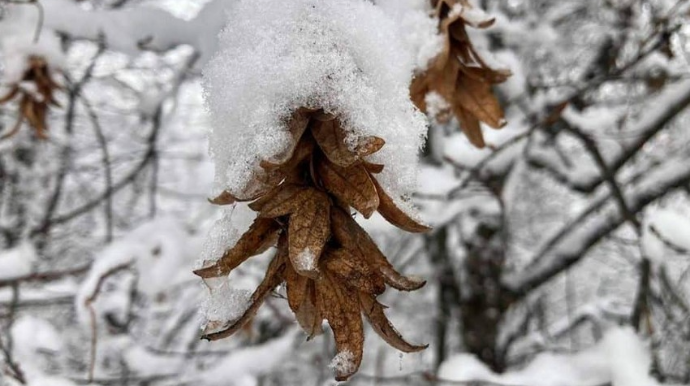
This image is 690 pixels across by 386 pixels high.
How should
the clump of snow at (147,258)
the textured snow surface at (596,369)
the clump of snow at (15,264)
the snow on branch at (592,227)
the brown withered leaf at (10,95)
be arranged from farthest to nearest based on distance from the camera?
the snow on branch at (592,227), the clump of snow at (15,264), the clump of snow at (147,258), the textured snow surface at (596,369), the brown withered leaf at (10,95)

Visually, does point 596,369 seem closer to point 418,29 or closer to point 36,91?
point 418,29

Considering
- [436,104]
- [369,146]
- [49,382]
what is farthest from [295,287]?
[49,382]

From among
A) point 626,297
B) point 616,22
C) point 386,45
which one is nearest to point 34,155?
point 616,22

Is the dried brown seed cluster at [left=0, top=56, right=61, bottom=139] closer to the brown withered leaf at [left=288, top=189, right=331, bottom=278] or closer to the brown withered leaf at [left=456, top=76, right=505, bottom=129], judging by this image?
the brown withered leaf at [left=456, top=76, right=505, bottom=129]

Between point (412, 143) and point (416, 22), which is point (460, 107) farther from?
point (412, 143)

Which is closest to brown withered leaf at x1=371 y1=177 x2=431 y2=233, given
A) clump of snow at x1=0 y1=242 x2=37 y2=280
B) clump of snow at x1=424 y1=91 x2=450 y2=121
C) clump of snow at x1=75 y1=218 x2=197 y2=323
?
clump of snow at x1=424 y1=91 x2=450 y2=121

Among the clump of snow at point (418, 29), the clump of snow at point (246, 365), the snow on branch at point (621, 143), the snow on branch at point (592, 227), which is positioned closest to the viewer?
the clump of snow at point (418, 29)

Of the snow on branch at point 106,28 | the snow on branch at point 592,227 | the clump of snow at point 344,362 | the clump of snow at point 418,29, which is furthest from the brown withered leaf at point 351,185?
the snow on branch at point 592,227

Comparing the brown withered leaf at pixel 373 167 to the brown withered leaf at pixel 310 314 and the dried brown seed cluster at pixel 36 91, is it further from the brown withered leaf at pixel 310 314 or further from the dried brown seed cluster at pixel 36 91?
the dried brown seed cluster at pixel 36 91
